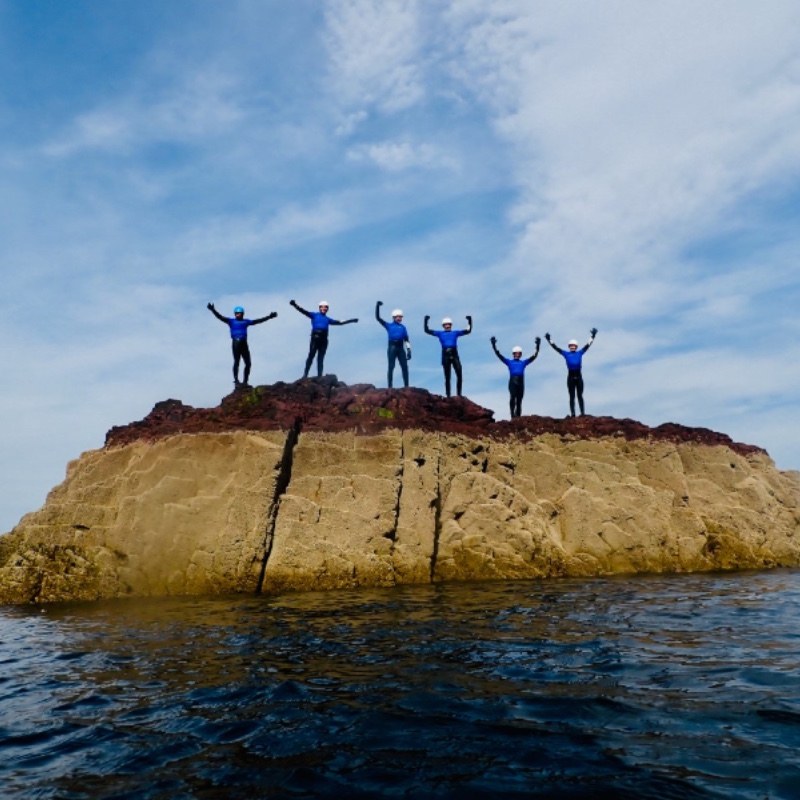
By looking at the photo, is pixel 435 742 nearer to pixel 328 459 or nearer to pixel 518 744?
pixel 518 744

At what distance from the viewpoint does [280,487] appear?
1600 cm

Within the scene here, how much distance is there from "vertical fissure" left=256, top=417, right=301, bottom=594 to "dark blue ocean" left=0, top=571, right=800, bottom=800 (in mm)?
3878

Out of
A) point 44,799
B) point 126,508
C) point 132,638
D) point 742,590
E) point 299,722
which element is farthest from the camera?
point 126,508

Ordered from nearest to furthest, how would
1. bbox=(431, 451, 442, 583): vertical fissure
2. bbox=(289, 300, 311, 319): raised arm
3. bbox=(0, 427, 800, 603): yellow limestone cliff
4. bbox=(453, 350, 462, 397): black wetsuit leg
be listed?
bbox=(0, 427, 800, 603): yellow limestone cliff, bbox=(431, 451, 442, 583): vertical fissure, bbox=(289, 300, 311, 319): raised arm, bbox=(453, 350, 462, 397): black wetsuit leg

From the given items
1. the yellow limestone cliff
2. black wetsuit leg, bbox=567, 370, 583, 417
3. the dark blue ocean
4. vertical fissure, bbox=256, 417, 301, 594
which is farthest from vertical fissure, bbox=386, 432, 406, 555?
black wetsuit leg, bbox=567, 370, 583, 417

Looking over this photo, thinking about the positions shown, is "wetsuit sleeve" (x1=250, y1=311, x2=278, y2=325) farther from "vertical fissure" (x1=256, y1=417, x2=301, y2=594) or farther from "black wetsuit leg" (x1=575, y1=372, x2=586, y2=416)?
"black wetsuit leg" (x1=575, y1=372, x2=586, y2=416)

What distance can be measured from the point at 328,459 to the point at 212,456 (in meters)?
2.94

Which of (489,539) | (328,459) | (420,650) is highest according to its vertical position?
(328,459)

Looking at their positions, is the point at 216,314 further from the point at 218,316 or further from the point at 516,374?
the point at 516,374

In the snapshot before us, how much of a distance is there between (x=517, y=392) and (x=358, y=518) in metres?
7.31

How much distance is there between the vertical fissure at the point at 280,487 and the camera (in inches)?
597

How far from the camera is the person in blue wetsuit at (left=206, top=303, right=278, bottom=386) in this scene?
18141 millimetres

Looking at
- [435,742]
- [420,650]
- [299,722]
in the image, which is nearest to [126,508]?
[420,650]

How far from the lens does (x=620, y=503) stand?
18109mm
